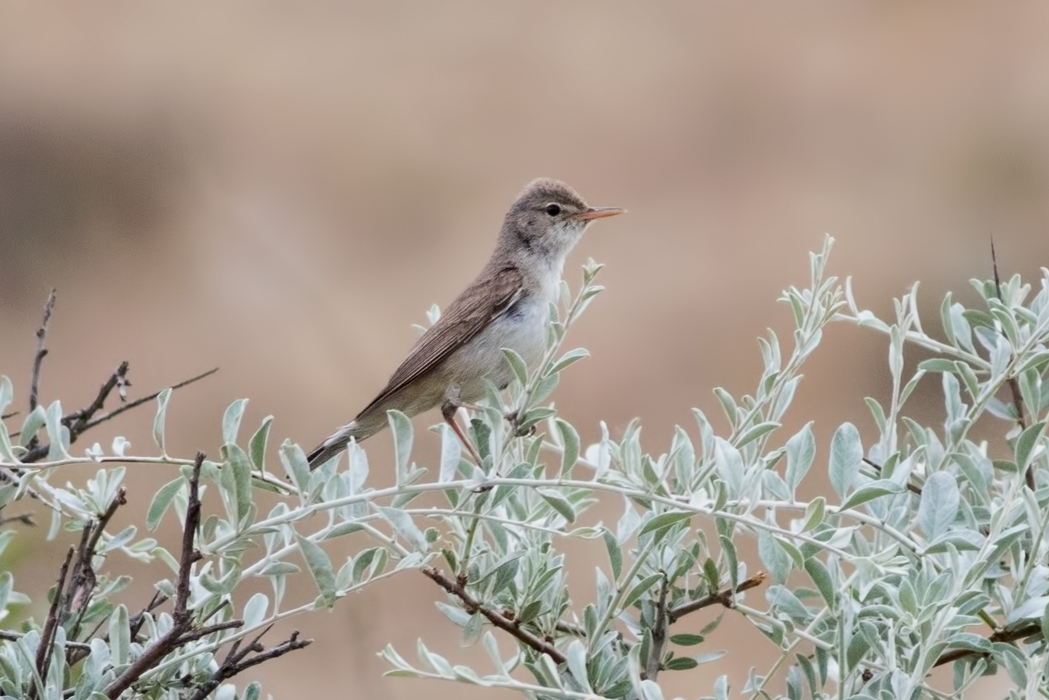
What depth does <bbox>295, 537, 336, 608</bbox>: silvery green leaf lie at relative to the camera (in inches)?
54.8

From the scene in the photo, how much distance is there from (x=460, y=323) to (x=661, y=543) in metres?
1.83

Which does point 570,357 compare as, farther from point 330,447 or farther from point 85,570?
point 330,447

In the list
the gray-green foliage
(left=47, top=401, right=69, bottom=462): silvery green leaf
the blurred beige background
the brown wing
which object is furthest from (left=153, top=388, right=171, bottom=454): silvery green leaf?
the blurred beige background

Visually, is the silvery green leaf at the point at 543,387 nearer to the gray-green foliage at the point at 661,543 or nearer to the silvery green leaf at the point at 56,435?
the gray-green foliage at the point at 661,543

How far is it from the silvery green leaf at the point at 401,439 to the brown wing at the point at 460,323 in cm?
148

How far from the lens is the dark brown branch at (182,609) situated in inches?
50.6

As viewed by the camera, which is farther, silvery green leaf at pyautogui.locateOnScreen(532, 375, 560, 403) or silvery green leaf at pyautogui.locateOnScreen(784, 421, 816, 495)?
silvery green leaf at pyautogui.locateOnScreen(532, 375, 560, 403)

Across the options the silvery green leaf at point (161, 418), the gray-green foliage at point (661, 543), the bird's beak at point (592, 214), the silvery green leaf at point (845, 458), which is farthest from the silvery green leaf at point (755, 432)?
the bird's beak at point (592, 214)

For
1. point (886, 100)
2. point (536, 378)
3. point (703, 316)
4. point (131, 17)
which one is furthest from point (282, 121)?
point (536, 378)

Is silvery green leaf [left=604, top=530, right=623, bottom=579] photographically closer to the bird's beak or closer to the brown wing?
the brown wing

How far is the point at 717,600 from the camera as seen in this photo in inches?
63.7

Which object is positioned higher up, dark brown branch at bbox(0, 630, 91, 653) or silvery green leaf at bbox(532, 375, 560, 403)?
silvery green leaf at bbox(532, 375, 560, 403)

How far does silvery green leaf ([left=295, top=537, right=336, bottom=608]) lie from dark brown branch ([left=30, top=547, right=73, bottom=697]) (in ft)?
0.98

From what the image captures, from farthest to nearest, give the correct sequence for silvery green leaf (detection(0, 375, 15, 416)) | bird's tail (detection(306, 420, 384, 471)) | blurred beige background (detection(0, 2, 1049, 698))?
1. blurred beige background (detection(0, 2, 1049, 698))
2. bird's tail (detection(306, 420, 384, 471))
3. silvery green leaf (detection(0, 375, 15, 416))
